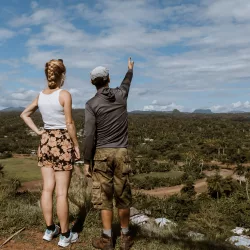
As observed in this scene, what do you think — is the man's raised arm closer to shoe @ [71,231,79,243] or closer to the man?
the man

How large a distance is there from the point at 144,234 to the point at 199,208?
13.4m

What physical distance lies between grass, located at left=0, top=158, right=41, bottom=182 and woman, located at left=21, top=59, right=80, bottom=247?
1809cm

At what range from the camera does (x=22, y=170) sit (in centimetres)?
2405

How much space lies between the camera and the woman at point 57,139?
3.27 m

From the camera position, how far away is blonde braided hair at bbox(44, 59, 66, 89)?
10.6 feet

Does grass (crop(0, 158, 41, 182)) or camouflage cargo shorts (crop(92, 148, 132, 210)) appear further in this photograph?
grass (crop(0, 158, 41, 182))

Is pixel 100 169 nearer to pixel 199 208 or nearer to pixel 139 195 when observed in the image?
pixel 199 208

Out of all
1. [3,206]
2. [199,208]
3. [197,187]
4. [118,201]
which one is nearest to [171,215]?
[199,208]

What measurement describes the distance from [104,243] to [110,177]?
67 centimetres

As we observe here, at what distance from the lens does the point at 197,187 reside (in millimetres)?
23047

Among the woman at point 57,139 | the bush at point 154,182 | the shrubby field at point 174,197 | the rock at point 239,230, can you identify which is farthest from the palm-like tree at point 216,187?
the woman at point 57,139

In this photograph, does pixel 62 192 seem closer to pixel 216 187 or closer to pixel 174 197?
pixel 174 197

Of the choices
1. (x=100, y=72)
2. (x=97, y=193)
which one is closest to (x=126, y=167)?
(x=97, y=193)

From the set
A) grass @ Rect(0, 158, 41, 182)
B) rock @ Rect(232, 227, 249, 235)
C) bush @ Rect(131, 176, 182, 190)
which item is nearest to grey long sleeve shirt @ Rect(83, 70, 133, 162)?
rock @ Rect(232, 227, 249, 235)
